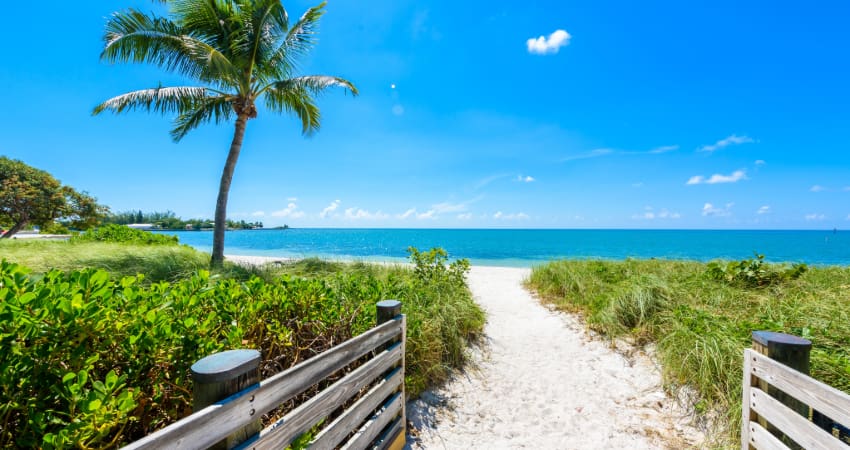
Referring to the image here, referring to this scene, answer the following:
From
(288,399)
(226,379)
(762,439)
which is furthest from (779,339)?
(226,379)

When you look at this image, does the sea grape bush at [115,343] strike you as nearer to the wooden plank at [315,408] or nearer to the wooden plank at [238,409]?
the wooden plank at [238,409]

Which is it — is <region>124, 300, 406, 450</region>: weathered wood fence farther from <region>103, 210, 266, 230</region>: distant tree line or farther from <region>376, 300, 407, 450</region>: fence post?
<region>103, 210, 266, 230</region>: distant tree line

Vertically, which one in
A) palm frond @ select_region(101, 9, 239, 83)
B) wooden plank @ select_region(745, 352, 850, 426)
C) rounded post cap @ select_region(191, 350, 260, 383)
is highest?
palm frond @ select_region(101, 9, 239, 83)

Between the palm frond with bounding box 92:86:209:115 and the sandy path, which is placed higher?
the palm frond with bounding box 92:86:209:115

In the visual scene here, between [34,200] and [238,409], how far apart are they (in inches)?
1009

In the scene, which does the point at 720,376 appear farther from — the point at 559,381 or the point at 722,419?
the point at 559,381

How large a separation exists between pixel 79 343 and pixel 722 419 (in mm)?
4836

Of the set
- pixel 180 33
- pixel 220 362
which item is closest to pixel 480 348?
pixel 220 362

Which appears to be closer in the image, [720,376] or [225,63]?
[720,376]

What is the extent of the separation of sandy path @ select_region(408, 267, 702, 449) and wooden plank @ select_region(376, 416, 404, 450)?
286 mm

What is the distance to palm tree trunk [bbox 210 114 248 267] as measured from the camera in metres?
8.50

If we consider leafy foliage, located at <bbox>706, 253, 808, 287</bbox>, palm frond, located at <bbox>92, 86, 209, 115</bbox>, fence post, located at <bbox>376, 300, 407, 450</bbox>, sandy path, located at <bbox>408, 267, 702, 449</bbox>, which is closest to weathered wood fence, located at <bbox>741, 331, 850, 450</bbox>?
sandy path, located at <bbox>408, 267, 702, 449</bbox>

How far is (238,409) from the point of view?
1186 mm

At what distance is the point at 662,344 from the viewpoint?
4.37m
